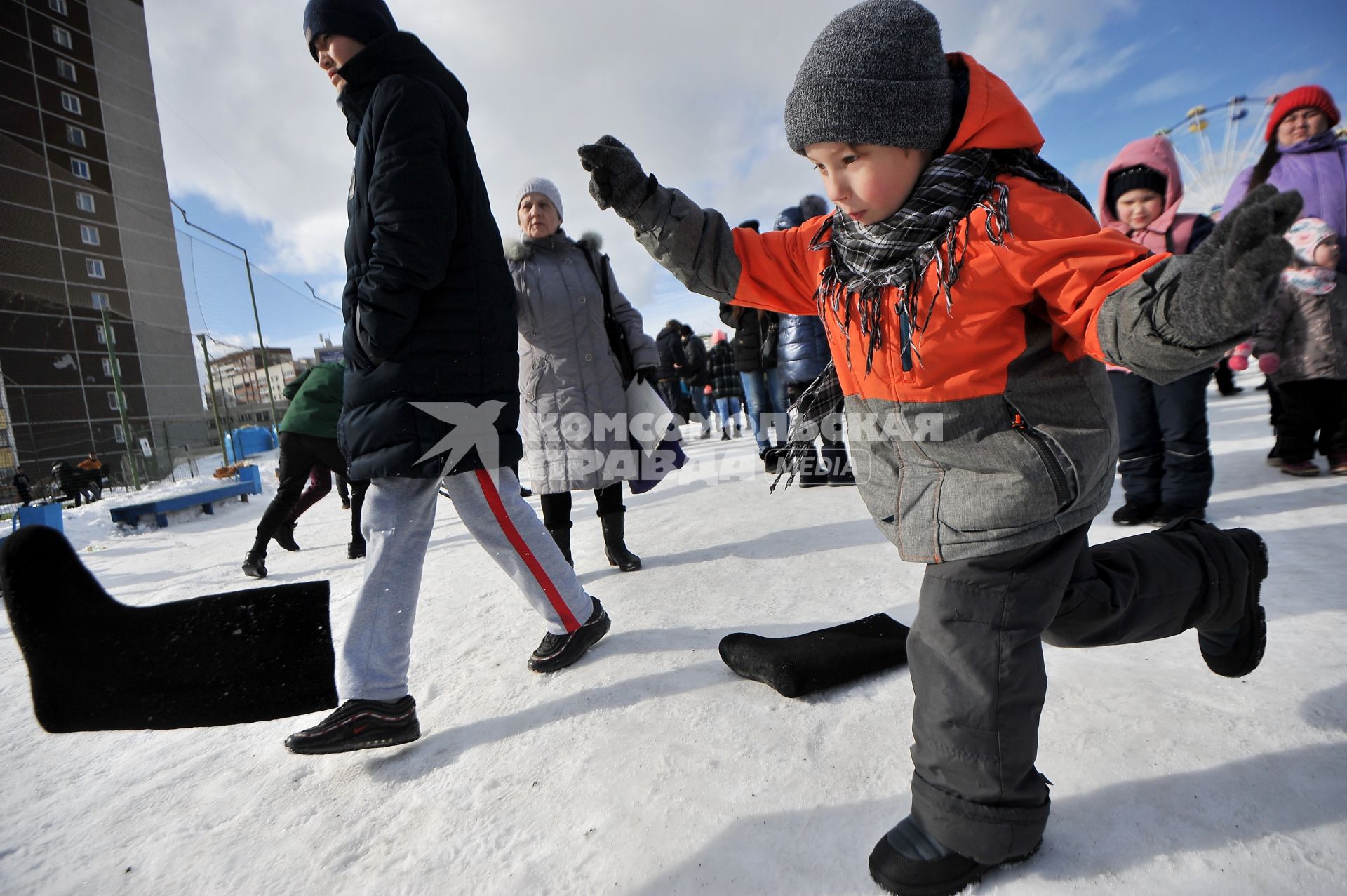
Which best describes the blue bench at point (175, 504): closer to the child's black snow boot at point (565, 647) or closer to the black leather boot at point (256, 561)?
the black leather boot at point (256, 561)

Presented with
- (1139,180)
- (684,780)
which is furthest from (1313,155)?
(684,780)

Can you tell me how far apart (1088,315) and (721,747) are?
3.91ft

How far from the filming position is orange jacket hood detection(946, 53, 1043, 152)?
3.55 ft

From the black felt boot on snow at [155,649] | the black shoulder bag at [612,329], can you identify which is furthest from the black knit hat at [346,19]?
the black felt boot on snow at [155,649]

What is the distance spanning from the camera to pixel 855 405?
1321mm

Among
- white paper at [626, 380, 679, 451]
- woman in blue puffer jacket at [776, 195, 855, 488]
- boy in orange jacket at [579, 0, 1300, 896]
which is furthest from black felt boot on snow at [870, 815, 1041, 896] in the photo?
woman in blue puffer jacket at [776, 195, 855, 488]

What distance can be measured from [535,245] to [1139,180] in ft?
Answer: 9.24

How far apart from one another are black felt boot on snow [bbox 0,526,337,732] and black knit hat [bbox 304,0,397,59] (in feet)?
4.96

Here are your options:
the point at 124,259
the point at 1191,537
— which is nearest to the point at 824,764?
the point at 1191,537

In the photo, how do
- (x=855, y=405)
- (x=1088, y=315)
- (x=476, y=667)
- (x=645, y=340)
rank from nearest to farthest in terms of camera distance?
1. (x=1088, y=315)
2. (x=855, y=405)
3. (x=476, y=667)
4. (x=645, y=340)

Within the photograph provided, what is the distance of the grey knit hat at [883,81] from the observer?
112cm

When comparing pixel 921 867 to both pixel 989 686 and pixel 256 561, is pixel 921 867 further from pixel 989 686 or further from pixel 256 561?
pixel 256 561

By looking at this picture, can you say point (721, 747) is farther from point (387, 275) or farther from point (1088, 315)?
point (387, 275)

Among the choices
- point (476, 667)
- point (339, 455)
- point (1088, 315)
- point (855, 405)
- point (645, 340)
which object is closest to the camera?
point (1088, 315)
